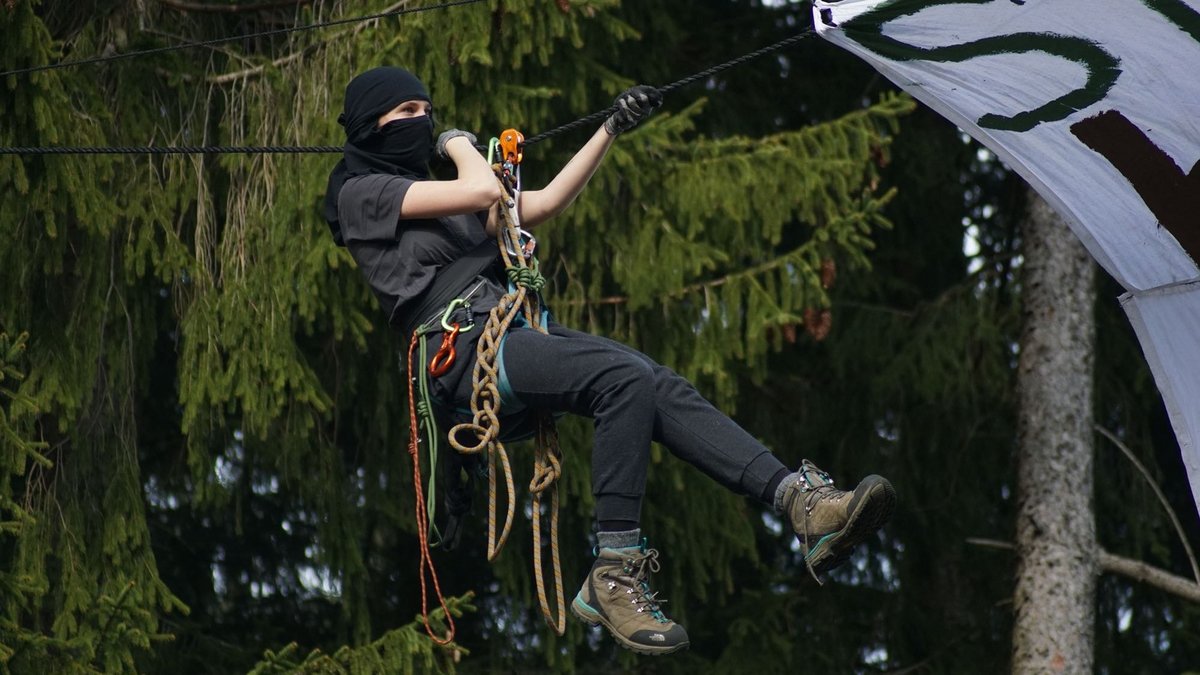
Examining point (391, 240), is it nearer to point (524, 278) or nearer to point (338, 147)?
point (524, 278)

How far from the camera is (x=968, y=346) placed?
11.1 m

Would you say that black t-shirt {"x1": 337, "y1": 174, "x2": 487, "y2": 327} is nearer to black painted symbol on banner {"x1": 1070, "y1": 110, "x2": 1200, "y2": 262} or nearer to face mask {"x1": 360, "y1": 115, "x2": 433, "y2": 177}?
face mask {"x1": 360, "y1": 115, "x2": 433, "y2": 177}

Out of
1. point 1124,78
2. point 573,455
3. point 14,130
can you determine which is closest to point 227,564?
point 573,455

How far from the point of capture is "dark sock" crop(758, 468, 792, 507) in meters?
5.46

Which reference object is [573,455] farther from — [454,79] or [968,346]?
[968,346]

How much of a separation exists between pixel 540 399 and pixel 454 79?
3456 mm

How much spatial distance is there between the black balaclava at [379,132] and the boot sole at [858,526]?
5.68 ft

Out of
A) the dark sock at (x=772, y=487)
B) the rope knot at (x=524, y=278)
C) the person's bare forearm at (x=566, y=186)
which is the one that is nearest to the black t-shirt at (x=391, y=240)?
the rope knot at (x=524, y=278)

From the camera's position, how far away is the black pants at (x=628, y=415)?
5.50m

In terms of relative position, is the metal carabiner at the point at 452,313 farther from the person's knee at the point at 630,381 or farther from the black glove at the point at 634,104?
the black glove at the point at 634,104

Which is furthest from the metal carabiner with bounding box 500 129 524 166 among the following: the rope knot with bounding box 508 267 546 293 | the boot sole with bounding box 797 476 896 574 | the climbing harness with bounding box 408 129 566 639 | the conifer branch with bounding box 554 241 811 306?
the conifer branch with bounding box 554 241 811 306

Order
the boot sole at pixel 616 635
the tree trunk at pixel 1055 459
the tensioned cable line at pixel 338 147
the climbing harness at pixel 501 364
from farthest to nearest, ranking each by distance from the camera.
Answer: the tree trunk at pixel 1055 459 < the tensioned cable line at pixel 338 147 < the climbing harness at pixel 501 364 < the boot sole at pixel 616 635

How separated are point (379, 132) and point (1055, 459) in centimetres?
483

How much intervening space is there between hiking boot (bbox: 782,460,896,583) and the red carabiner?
1063 millimetres
